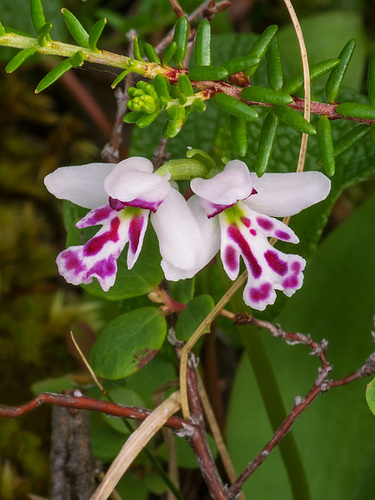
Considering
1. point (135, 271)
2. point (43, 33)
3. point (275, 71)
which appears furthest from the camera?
point (135, 271)

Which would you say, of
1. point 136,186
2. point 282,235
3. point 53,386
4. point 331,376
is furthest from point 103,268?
point 331,376

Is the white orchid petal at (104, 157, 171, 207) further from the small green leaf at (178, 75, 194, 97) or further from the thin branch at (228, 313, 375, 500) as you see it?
the thin branch at (228, 313, 375, 500)

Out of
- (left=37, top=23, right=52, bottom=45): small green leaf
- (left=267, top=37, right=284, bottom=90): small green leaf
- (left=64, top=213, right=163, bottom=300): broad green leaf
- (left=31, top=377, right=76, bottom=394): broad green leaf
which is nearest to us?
(left=37, top=23, right=52, bottom=45): small green leaf

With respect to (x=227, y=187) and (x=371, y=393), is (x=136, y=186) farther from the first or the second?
(x=371, y=393)

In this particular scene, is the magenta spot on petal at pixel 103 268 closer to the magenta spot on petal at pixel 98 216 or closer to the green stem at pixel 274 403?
the magenta spot on petal at pixel 98 216

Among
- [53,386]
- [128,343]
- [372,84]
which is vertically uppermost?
[372,84]

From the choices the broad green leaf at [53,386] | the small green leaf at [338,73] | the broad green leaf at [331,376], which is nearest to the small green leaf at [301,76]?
the small green leaf at [338,73]

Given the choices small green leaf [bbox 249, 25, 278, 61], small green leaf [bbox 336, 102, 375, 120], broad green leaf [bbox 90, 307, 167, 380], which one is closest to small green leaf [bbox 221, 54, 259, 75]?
small green leaf [bbox 249, 25, 278, 61]
